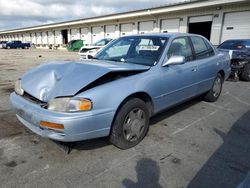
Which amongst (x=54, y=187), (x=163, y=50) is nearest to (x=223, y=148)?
(x=163, y=50)

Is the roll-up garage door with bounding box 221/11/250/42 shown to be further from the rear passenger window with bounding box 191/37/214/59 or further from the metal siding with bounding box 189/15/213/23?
the rear passenger window with bounding box 191/37/214/59

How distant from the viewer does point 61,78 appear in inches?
108

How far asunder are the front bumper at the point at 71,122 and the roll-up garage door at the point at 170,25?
19.3 m

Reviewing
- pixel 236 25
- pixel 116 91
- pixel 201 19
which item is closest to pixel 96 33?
pixel 201 19

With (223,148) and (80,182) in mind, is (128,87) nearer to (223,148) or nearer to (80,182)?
(80,182)

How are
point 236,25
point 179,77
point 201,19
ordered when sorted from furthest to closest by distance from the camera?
point 201,19
point 236,25
point 179,77

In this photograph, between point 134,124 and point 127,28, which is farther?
point 127,28

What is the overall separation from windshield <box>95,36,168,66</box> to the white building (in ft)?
47.0

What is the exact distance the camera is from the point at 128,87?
2.82 m

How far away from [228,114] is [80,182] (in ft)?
11.5

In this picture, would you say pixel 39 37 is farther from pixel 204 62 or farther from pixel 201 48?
pixel 204 62

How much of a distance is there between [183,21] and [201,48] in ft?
54.1

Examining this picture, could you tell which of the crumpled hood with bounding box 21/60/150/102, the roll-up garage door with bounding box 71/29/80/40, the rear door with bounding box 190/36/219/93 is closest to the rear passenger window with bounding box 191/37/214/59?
the rear door with bounding box 190/36/219/93

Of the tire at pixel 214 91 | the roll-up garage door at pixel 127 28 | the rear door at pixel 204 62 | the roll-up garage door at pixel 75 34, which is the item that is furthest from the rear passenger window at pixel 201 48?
the roll-up garage door at pixel 75 34
